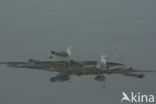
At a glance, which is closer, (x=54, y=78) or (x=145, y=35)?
(x=54, y=78)

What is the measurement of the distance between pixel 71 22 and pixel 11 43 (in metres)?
5.98

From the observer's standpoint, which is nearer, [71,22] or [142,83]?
[142,83]

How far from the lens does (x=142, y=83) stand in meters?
25.3

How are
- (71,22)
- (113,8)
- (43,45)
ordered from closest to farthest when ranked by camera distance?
1. (43,45)
2. (71,22)
3. (113,8)

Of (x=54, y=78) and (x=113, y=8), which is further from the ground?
(x=113, y=8)

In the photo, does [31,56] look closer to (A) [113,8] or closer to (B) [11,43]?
(B) [11,43]

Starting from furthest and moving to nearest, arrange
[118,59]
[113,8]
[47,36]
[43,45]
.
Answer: [113,8]
[47,36]
[43,45]
[118,59]

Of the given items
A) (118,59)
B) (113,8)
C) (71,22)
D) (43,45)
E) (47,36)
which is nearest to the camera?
(118,59)

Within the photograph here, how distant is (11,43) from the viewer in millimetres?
32719

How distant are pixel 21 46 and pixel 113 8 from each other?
12258 mm

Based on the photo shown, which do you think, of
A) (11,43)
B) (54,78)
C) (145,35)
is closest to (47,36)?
(11,43)

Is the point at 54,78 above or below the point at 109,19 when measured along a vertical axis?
below

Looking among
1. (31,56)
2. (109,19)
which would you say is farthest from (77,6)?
(31,56)

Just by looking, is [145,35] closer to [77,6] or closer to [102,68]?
[102,68]
